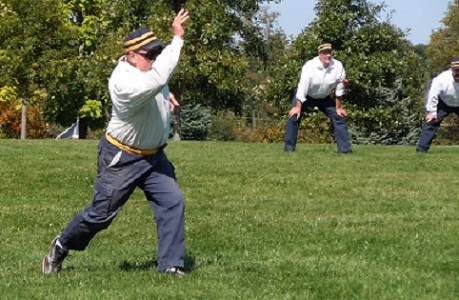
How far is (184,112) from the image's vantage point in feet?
177

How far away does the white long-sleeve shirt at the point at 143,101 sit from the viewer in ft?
21.4

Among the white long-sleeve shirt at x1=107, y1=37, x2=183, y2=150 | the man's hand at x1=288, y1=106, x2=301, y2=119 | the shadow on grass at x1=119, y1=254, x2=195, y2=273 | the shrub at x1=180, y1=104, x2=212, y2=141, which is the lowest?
the shrub at x1=180, y1=104, x2=212, y2=141

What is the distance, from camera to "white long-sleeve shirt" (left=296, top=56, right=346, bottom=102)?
16594 millimetres

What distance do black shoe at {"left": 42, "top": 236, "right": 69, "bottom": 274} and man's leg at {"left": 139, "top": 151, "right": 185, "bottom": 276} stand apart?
78 centimetres

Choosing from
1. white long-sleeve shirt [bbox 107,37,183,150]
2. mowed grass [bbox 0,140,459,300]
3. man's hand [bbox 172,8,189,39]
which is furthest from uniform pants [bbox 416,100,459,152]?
man's hand [bbox 172,8,189,39]

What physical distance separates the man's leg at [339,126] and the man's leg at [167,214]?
9957 millimetres

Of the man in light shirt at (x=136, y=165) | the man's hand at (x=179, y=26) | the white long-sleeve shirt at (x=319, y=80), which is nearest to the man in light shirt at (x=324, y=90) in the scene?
the white long-sleeve shirt at (x=319, y=80)

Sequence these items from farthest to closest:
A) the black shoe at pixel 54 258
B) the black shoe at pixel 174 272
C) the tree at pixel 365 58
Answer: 1. the tree at pixel 365 58
2. the black shoe at pixel 54 258
3. the black shoe at pixel 174 272

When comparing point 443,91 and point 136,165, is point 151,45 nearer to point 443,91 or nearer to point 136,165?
point 136,165

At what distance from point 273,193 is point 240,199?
591 mm

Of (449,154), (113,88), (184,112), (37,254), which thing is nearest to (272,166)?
(449,154)

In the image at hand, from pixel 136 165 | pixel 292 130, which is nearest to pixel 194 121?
pixel 292 130

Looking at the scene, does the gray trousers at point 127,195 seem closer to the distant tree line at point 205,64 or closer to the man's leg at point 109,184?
the man's leg at point 109,184

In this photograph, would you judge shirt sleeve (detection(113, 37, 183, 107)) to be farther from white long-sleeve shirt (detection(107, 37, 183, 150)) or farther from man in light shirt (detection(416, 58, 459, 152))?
man in light shirt (detection(416, 58, 459, 152))
